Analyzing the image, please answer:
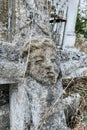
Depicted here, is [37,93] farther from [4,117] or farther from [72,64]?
[72,64]

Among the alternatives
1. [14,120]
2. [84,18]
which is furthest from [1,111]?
[84,18]

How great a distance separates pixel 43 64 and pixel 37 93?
0.16 meters

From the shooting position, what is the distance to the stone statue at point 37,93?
6.27 ft

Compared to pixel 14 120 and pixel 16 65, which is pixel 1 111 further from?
pixel 16 65

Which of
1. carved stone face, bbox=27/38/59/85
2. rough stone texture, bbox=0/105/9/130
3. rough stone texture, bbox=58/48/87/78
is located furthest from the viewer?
rough stone texture, bbox=58/48/87/78

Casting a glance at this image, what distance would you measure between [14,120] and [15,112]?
50 mm

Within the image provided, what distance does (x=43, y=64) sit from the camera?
192 centimetres

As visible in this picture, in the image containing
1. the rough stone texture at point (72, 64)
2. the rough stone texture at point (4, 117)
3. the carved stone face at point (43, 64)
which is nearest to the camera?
the carved stone face at point (43, 64)

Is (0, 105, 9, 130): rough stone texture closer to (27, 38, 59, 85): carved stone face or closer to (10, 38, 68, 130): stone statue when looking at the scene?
(10, 38, 68, 130): stone statue

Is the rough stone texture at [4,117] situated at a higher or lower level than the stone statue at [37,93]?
lower

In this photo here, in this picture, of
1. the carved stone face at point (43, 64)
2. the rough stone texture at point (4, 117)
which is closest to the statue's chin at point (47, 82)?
the carved stone face at point (43, 64)

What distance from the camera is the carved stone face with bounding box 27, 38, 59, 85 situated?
191 centimetres

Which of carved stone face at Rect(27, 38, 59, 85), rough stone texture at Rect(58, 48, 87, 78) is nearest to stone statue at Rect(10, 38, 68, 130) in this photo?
carved stone face at Rect(27, 38, 59, 85)

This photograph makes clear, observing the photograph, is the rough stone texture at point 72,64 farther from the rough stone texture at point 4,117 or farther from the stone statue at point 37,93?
the rough stone texture at point 4,117
